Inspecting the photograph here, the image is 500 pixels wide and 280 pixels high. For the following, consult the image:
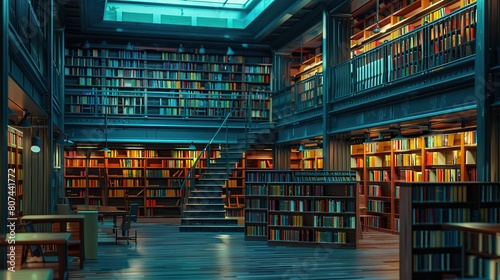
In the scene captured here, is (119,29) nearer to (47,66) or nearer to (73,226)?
(47,66)

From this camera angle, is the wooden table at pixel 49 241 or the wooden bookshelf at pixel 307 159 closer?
the wooden table at pixel 49 241

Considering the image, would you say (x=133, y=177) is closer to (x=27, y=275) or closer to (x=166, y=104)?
(x=166, y=104)

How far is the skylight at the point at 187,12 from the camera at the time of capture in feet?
53.0

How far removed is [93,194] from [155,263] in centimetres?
888

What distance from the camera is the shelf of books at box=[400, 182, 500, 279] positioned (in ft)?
22.4

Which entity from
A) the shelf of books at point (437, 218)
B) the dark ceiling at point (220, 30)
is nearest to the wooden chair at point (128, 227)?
the dark ceiling at point (220, 30)

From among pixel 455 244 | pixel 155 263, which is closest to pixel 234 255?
pixel 155 263

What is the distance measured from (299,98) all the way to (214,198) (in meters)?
3.07

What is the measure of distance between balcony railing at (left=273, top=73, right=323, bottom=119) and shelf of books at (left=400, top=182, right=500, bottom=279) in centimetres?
608

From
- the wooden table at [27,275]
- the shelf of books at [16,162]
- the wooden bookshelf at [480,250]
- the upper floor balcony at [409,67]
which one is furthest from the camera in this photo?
the shelf of books at [16,162]

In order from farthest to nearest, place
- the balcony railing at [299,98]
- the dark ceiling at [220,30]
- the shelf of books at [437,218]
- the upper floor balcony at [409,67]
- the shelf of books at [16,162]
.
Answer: the dark ceiling at [220,30] < the balcony railing at [299,98] < the shelf of books at [16,162] < the upper floor balcony at [409,67] < the shelf of books at [437,218]

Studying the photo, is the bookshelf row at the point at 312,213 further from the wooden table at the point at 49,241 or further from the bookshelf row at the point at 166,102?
the bookshelf row at the point at 166,102

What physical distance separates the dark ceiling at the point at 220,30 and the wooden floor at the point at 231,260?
5323 mm

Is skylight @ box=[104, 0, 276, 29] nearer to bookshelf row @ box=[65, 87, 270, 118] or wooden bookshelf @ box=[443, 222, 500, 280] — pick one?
bookshelf row @ box=[65, 87, 270, 118]
